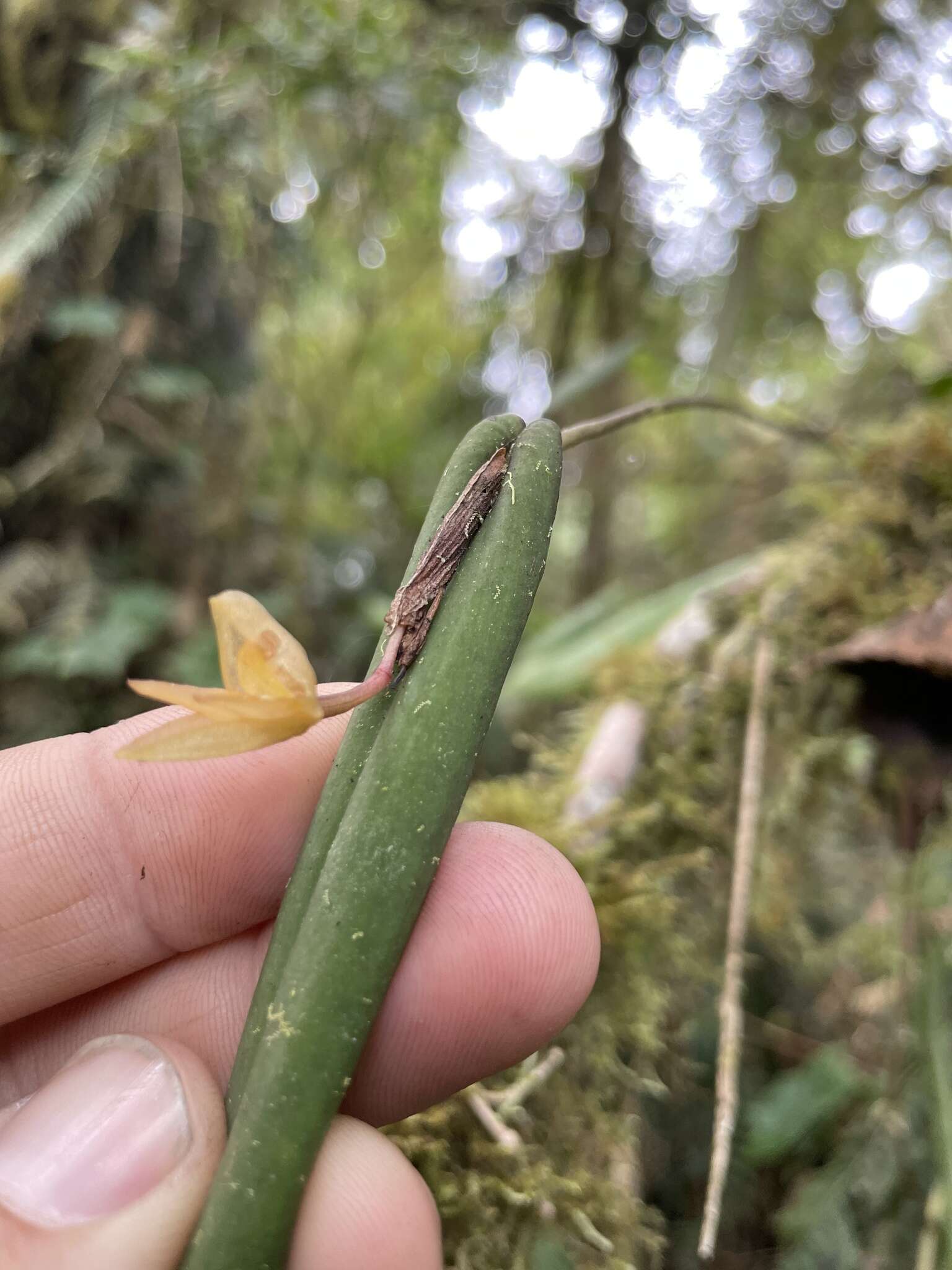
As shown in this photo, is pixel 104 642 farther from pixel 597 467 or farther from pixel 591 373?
pixel 597 467

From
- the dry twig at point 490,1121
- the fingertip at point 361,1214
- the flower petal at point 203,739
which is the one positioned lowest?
the dry twig at point 490,1121

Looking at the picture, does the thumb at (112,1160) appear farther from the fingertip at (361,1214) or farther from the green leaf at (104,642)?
the green leaf at (104,642)

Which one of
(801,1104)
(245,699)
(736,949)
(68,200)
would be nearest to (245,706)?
(245,699)

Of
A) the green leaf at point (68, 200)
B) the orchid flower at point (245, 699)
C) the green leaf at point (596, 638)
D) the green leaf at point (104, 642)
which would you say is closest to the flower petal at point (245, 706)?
the orchid flower at point (245, 699)

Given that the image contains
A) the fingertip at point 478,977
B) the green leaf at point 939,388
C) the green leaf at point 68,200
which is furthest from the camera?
the green leaf at point 68,200

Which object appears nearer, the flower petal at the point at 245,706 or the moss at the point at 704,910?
the flower petal at the point at 245,706

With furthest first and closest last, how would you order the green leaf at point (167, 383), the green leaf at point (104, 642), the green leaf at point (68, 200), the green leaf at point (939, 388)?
the green leaf at point (167, 383)
the green leaf at point (104, 642)
the green leaf at point (68, 200)
the green leaf at point (939, 388)
